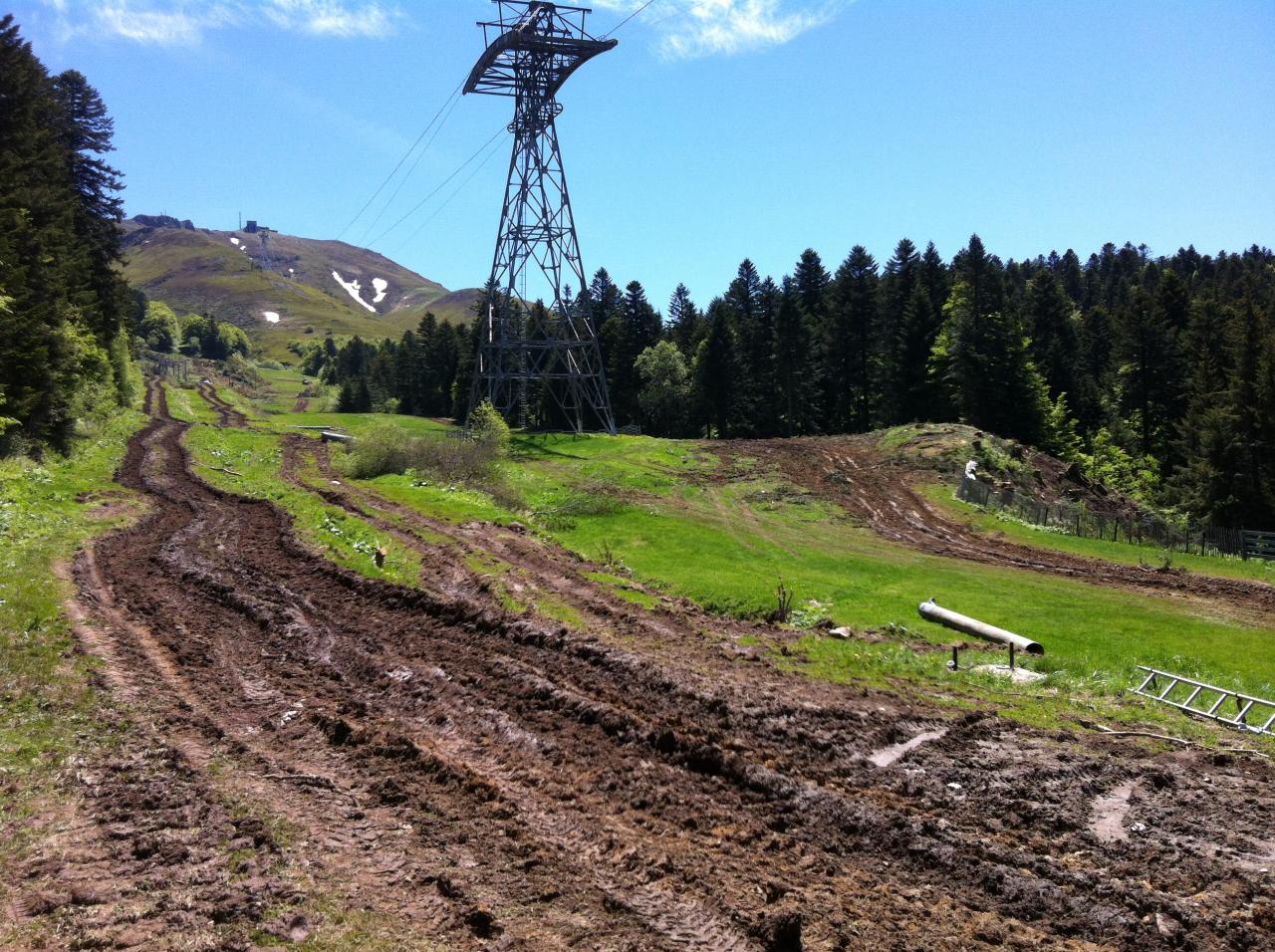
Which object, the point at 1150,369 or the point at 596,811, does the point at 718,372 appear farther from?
the point at 596,811

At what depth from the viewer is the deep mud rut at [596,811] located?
661 centimetres

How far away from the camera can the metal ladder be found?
11910mm

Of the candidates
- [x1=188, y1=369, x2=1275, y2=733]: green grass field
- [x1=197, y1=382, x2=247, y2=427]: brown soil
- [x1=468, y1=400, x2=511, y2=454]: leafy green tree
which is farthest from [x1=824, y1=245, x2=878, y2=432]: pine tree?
[x1=197, y1=382, x2=247, y2=427]: brown soil

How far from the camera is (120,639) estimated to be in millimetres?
12625

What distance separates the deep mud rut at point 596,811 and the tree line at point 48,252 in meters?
18.8

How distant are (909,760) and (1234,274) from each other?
133 meters

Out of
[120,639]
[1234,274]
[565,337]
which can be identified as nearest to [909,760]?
[120,639]

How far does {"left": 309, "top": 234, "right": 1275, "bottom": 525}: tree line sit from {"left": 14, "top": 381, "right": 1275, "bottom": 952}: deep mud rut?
43758 mm

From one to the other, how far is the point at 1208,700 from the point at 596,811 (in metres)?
12.0

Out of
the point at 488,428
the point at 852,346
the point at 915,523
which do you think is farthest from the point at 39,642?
the point at 852,346

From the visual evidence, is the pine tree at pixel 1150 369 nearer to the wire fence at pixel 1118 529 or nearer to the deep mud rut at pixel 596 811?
the wire fence at pixel 1118 529

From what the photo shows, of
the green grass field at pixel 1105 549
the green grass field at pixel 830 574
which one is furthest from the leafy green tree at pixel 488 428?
the green grass field at pixel 1105 549

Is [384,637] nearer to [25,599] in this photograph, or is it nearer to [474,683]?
[474,683]

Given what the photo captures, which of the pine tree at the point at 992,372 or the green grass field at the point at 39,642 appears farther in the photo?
the pine tree at the point at 992,372
